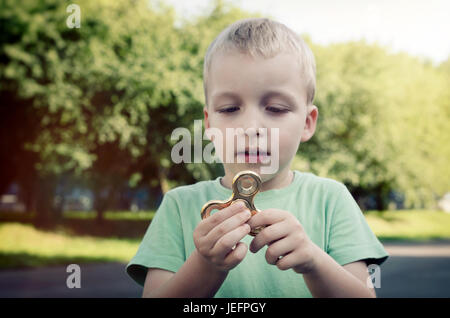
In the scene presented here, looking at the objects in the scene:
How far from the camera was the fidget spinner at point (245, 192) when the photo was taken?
30.2 inches

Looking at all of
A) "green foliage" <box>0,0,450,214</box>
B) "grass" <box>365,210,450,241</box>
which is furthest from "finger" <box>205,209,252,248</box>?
"grass" <box>365,210,450,241</box>

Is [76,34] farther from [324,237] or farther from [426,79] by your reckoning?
[426,79]

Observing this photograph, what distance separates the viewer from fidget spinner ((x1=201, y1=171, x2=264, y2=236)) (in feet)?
2.51

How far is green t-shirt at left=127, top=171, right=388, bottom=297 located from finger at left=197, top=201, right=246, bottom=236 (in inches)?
11.3

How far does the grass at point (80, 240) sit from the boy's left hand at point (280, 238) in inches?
223

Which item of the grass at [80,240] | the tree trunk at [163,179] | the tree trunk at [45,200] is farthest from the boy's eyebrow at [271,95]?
the tree trunk at [45,200]

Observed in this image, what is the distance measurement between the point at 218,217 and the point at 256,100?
0.78ft

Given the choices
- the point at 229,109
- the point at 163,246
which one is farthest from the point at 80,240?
the point at 229,109

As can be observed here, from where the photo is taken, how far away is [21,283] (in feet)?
23.8

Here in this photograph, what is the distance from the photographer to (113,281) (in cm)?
762

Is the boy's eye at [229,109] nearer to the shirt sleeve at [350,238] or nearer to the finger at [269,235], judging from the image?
the finger at [269,235]

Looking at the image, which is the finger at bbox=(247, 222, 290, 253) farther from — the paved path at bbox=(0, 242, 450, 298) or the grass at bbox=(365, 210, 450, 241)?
the grass at bbox=(365, 210, 450, 241)
